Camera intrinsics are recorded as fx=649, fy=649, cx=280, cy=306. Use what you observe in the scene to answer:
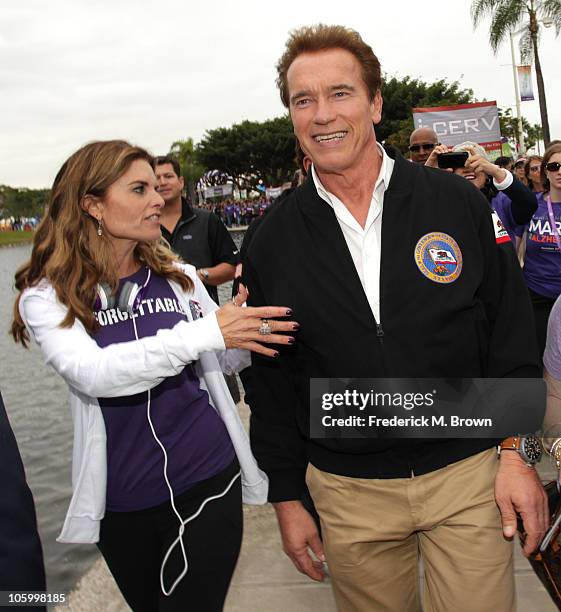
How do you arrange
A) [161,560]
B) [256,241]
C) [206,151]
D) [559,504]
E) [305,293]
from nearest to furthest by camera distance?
[559,504]
[305,293]
[256,241]
[161,560]
[206,151]

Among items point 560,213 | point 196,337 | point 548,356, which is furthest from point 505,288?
→ point 560,213

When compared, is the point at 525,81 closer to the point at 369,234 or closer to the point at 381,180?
the point at 381,180

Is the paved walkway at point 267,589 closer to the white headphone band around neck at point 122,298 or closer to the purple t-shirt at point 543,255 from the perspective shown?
the white headphone band around neck at point 122,298

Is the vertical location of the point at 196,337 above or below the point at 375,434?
above

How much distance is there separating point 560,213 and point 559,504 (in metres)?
3.49

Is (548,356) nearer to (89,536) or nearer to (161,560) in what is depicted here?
(161,560)

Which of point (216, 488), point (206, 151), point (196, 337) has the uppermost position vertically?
point (206, 151)

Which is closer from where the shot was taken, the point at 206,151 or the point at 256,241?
the point at 256,241

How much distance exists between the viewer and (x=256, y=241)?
2.37 m

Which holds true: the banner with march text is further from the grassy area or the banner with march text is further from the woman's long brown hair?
the grassy area

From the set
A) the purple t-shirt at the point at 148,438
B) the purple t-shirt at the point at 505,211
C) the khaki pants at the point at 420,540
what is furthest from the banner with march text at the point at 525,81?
the khaki pants at the point at 420,540

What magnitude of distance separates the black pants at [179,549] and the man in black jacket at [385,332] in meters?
0.30

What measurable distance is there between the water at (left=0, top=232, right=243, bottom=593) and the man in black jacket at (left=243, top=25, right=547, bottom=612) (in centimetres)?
175

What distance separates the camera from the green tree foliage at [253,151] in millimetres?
64812
